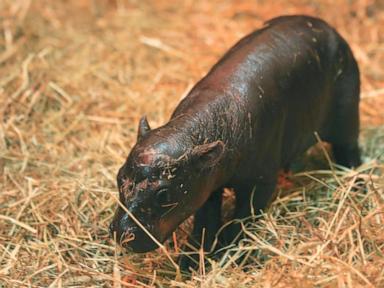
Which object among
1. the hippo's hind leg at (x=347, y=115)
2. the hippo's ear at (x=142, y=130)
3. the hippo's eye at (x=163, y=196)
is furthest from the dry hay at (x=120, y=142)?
the hippo's ear at (x=142, y=130)

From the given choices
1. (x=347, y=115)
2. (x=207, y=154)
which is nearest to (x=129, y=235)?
(x=207, y=154)

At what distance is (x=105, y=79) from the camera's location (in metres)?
5.59

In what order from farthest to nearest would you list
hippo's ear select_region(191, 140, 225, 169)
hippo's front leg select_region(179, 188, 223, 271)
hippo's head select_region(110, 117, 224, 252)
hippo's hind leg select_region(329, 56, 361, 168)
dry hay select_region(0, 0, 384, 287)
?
1. hippo's hind leg select_region(329, 56, 361, 168)
2. hippo's front leg select_region(179, 188, 223, 271)
3. dry hay select_region(0, 0, 384, 287)
4. hippo's ear select_region(191, 140, 225, 169)
5. hippo's head select_region(110, 117, 224, 252)

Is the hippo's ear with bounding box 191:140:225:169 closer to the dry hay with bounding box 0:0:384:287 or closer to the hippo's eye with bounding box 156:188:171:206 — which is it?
the hippo's eye with bounding box 156:188:171:206

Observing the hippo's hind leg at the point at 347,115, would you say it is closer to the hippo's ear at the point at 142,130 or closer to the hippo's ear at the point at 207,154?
the hippo's ear at the point at 207,154

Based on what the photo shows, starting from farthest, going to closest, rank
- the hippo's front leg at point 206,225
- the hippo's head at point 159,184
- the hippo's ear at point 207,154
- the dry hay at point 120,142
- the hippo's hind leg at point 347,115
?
→ the hippo's hind leg at point 347,115
the hippo's front leg at point 206,225
the dry hay at point 120,142
the hippo's ear at point 207,154
the hippo's head at point 159,184

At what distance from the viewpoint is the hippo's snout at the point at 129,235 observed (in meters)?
3.25

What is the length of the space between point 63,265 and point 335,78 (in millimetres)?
1919

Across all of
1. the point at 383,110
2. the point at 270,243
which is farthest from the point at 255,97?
the point at 383,110

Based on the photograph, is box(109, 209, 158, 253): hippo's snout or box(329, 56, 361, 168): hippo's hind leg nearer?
box(109, 209, 158, 253): hippo's snout

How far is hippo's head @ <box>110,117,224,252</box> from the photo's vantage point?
3.21 meters

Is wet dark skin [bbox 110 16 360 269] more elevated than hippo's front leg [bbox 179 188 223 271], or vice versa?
wet dark skin [bbox 110 16 360 269]

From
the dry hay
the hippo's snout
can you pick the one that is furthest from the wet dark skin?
the dry hay

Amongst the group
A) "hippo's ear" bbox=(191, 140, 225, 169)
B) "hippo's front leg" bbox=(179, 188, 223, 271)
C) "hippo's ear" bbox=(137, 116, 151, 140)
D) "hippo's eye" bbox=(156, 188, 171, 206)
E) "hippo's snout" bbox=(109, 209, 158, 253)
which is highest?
"hippo's ear" bbox=(137, 116, 151, 140)
